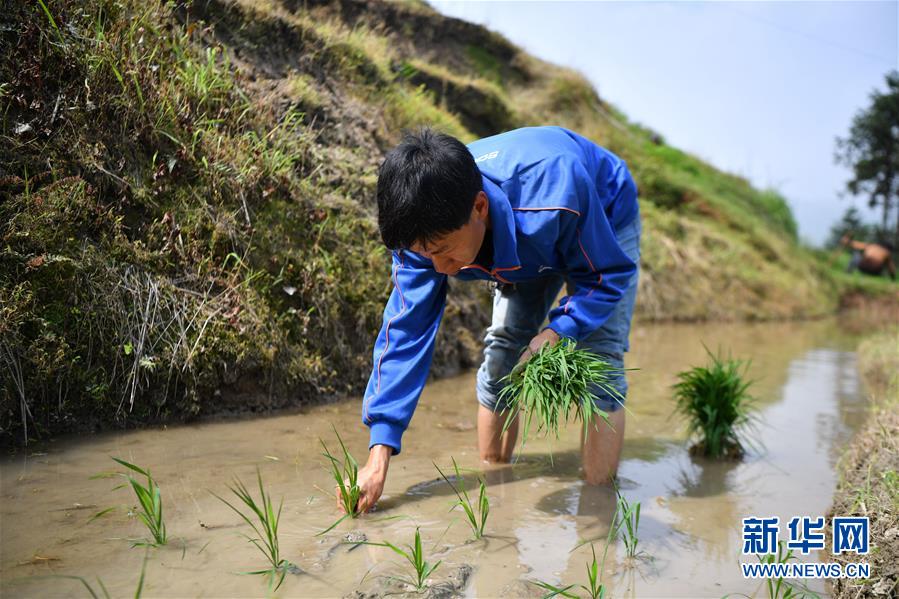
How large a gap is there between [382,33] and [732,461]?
22.9 ft

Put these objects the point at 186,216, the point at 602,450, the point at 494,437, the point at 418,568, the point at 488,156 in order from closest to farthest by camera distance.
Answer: the point at 418,568
the point at 488,156
the point at 602,450
the point at 494,437
the point at 186,216

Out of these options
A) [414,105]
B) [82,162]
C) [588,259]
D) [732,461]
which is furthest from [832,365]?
[82,162]

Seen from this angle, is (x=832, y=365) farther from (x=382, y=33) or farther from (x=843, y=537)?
(x=382, y=33)

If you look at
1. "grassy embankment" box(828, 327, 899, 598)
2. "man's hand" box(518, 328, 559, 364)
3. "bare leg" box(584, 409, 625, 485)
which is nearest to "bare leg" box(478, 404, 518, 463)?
"bare leg" box(584, 409, 625, 485)

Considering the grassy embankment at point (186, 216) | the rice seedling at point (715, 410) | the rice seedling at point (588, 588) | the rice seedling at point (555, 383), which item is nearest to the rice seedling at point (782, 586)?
the rice seedling at point (588, 588)

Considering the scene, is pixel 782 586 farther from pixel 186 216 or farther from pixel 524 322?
pixel 186 216

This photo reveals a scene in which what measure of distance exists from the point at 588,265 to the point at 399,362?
2.53ft

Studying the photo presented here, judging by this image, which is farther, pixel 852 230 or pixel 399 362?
pixel 852 230

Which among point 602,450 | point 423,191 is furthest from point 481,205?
point 602,450

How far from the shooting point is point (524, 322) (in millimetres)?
3182

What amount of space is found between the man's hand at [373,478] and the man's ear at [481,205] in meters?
0.87

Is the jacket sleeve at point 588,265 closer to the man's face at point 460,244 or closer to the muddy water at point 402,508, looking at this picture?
the man's face at point 460,244

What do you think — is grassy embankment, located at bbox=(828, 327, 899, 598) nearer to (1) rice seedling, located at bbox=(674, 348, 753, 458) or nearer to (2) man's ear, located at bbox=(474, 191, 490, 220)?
(1) rice seedling, located at bbox=(674, 348, 753, 458)

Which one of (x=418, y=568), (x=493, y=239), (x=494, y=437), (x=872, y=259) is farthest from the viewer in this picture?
(x=872, y=259)
